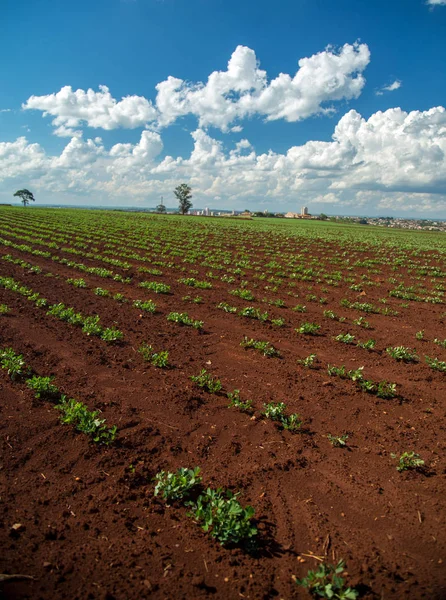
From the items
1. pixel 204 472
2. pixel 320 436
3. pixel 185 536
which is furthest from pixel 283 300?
pixel 185 536

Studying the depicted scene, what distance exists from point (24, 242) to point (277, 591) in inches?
1184

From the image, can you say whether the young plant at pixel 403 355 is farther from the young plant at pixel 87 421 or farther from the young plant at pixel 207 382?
the young plant at pixel 87 421

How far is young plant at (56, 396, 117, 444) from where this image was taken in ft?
16.5

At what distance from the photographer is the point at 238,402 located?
6125 mm

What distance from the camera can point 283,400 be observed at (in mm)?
6438

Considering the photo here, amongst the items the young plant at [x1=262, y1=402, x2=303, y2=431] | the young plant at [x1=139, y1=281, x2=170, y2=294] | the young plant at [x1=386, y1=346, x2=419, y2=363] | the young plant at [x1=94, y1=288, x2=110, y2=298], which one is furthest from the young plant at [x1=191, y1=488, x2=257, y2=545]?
the young plant at [x1=139, y1=281, x2=170, y2=294]

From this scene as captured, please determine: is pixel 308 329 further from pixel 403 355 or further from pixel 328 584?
pixel 328 584

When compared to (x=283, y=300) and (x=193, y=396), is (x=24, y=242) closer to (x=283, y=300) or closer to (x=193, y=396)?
(x=283, y=300)

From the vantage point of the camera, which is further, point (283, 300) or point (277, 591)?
point (283, 300)

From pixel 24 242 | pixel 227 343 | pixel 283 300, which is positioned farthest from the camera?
pixel 24 242

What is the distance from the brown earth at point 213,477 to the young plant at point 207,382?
0.19 meters

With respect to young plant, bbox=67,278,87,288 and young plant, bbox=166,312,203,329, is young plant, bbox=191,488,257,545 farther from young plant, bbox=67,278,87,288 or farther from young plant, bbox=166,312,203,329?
young plant, bbox=67,278,87,288

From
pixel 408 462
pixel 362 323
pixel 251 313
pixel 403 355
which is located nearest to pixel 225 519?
pixel 408 462

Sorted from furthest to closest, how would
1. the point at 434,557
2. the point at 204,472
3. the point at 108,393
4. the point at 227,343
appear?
the point at 227,343 < the point at 108,393 < the point at 204,472 < the point at 434,557
